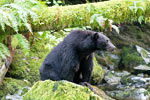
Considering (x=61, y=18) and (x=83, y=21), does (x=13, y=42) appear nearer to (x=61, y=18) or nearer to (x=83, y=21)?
(x=61, y=18)

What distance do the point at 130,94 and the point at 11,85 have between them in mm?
3871

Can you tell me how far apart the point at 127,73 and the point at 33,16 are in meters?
8.94

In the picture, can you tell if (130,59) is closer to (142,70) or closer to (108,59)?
(108,59)

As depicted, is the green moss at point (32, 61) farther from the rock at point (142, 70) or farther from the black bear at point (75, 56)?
the rock at point (142, 70)

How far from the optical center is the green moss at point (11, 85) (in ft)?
22.4

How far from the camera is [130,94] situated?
869cm

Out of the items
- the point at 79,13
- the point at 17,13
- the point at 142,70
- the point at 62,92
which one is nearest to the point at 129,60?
the point at 142,70

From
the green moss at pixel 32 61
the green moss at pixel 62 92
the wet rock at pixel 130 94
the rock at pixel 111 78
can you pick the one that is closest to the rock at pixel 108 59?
the rock at pixel 111 78

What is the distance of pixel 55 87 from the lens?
399 centimetres

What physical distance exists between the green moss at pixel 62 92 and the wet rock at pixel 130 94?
4.52m

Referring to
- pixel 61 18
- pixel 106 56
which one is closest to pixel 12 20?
pixel 61 18

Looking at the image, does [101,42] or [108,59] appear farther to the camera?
[108,59]

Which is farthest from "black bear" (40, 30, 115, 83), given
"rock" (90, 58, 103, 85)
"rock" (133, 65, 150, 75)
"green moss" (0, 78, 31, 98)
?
"rock" (133, 65, 150, 75)

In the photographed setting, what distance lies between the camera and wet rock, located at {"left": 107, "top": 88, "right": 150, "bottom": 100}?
27.2ft
